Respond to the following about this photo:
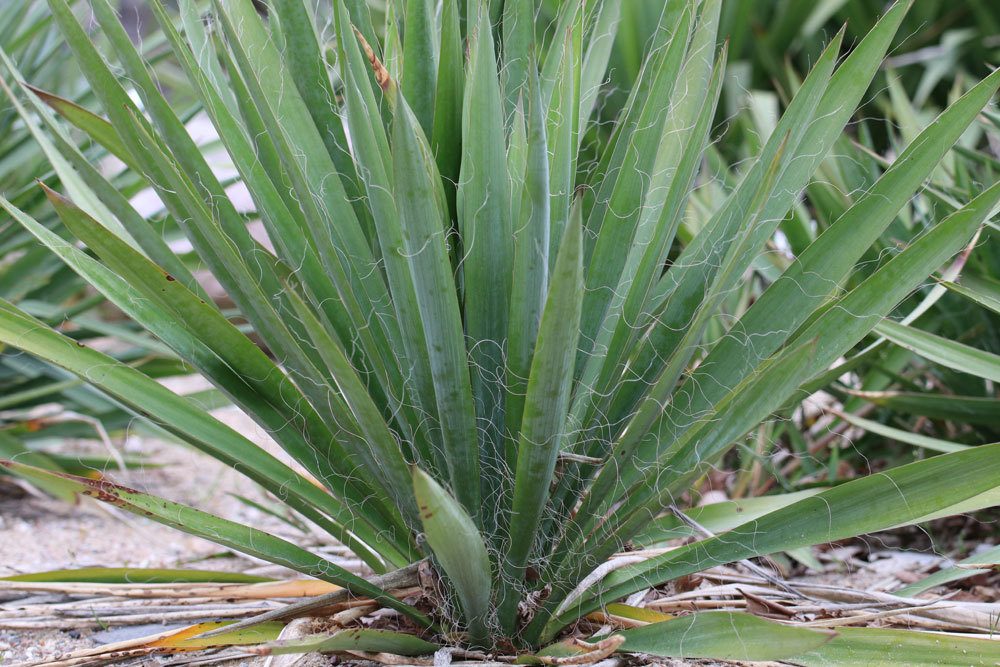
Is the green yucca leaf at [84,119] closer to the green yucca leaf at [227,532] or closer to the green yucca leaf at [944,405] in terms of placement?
the green yucca leaf at [227,532]

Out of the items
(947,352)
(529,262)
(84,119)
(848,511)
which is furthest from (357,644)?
(947,352)

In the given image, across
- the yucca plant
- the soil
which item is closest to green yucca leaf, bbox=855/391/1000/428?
the soil

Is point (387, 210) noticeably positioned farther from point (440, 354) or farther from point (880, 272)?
point (880, 272)

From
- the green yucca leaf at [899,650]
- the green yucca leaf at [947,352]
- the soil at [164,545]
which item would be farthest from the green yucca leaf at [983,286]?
the green yucca leaf at [899,650]

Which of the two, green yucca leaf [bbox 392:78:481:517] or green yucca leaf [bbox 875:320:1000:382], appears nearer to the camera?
green yucca leaf [bbox 392:78:481:517]

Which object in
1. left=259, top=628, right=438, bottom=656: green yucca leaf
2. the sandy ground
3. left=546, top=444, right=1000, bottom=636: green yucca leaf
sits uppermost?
the sandy ground

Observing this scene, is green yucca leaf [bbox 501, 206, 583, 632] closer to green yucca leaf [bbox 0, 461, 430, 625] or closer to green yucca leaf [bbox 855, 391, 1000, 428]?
green yucca leaf [bbox 0, 461, 430, 625]

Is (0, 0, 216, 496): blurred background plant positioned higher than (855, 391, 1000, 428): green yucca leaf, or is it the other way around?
(0, 0, 216, 496): blurred background plant

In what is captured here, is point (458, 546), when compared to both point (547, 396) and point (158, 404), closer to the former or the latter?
point (547, 396)
